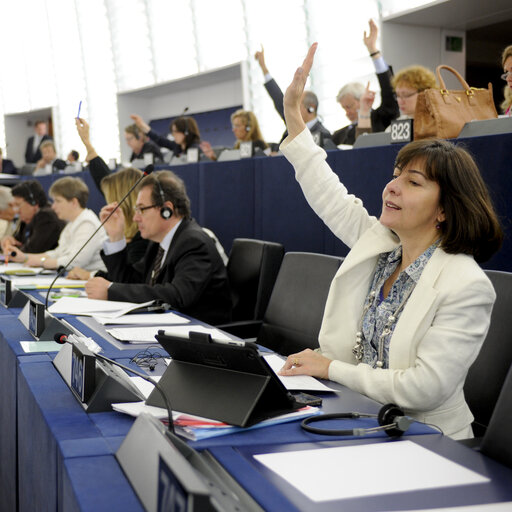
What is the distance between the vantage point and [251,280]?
304cm

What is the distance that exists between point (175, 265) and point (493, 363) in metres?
1.53

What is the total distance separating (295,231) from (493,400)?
6.38 ft

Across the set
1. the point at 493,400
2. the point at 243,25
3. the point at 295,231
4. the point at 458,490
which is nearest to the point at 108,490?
the point at 458,490

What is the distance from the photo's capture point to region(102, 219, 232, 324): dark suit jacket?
2705mm

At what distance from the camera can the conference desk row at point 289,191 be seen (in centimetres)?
228

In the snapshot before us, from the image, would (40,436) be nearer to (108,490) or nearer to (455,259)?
(108,490)

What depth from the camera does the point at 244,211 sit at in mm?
3963

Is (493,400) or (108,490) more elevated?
(108,490)

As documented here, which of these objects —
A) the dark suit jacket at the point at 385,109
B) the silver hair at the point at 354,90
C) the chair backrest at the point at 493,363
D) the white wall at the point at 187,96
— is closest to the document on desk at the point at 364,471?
the chair backrest at the point at 493,363

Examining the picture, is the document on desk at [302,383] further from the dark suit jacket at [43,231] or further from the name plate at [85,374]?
the dark suit jacket at [43,231]

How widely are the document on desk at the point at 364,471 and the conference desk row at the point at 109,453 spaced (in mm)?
16

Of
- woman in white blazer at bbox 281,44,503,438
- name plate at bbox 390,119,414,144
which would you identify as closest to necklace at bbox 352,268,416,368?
woman in white blazer at bbox 281,44,503,438

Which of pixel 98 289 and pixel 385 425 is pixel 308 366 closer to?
pixel 385 425

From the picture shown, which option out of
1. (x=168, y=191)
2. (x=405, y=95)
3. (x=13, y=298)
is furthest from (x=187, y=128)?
(x=13, y=298)
